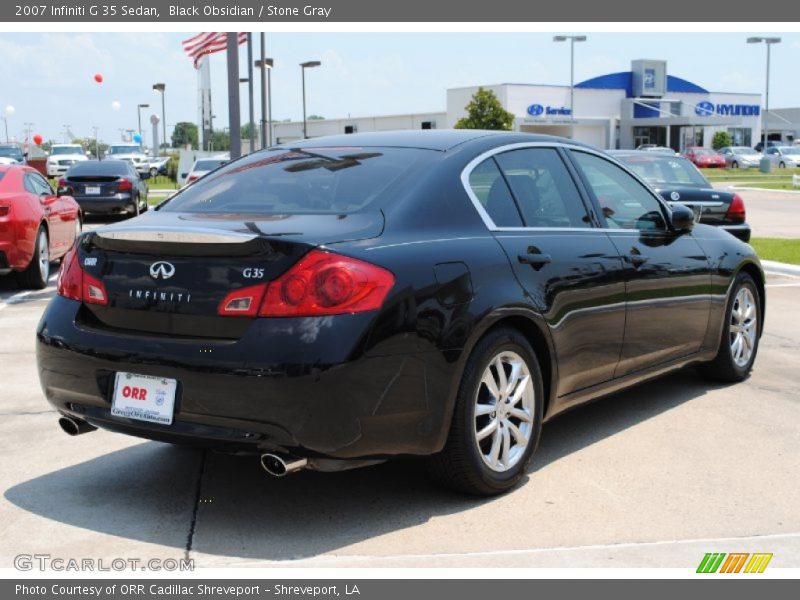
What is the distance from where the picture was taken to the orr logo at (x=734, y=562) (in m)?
3.92

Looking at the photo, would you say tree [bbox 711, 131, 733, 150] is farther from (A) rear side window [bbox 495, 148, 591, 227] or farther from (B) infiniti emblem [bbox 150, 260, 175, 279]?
(B) infiniti emblem [bbox 150, 260, 175, 279]

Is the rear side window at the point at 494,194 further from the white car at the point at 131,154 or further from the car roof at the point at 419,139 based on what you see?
the white car at the point at 131,154

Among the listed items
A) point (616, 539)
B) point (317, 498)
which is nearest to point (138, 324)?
point (317, 498)

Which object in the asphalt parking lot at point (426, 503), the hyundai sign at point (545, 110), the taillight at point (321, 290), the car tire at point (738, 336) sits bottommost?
the asphalt parking lot at point (426, 503)

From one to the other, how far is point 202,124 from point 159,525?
3915 centimetres

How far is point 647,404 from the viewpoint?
21.5 feet

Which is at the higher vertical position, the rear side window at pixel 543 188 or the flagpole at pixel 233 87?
the flagpole at pixel 233 87

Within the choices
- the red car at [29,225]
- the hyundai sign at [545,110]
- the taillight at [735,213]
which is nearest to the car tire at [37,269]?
the red car at [29,225]

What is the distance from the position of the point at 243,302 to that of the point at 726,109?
3443 inches

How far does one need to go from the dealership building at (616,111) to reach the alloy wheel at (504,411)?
2654 inches

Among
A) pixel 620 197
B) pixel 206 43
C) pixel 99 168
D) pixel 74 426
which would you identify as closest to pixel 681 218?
pixel 620 197

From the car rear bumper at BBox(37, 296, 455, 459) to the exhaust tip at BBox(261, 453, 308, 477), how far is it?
0.14 ft

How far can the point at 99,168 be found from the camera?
22797mm
